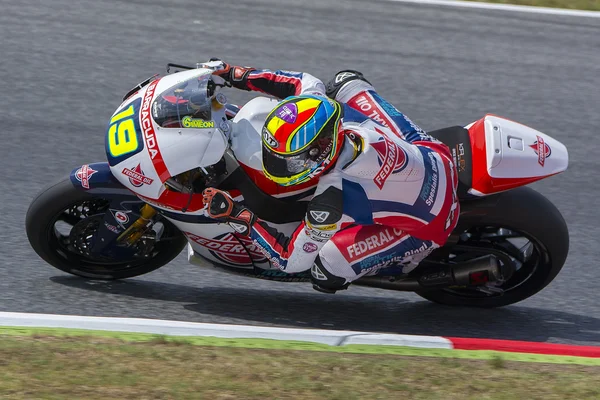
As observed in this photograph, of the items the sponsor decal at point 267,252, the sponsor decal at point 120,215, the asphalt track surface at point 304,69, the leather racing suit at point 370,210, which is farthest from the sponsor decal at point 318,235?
the sponsor decal at point 120,215

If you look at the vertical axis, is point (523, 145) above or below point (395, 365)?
above

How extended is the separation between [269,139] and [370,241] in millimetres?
872

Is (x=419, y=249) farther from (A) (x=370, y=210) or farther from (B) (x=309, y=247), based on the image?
(B) (x=309, y=247)

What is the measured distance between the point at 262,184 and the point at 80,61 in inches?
153

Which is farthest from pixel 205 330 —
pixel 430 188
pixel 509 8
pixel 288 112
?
pixel 509 8

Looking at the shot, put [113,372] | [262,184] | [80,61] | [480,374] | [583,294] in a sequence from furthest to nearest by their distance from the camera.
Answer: [80,61] → [583,294] → [262,184] → [480,374] → [113,372]

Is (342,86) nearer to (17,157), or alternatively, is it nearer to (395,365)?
(395,365)

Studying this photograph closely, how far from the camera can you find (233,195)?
488cm

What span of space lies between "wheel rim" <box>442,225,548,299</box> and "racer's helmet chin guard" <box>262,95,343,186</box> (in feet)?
3.96

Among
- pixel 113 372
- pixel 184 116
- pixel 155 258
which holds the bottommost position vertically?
pixel 113 372

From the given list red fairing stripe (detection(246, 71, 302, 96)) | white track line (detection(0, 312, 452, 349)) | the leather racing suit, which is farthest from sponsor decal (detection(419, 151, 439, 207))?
red fairing stripe (detection(246, 71, 302, 96))

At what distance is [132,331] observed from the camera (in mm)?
4668

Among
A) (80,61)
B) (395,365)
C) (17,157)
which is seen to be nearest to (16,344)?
(395,365)

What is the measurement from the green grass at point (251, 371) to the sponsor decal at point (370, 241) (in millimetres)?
489
